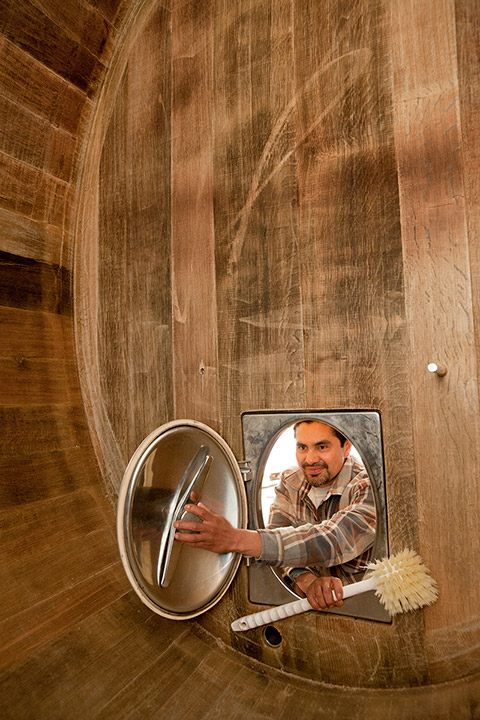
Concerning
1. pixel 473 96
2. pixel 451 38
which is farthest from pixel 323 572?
pixel 451 38

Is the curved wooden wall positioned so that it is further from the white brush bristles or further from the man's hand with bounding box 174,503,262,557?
the man's hand with bounding box 174,503,262,557

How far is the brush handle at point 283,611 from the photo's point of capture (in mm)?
1066

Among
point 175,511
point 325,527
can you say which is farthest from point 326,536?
point 175,511

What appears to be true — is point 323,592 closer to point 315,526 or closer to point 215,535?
point 315,526

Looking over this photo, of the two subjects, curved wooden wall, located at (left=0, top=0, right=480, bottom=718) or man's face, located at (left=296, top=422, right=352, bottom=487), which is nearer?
curved wooden wall, located at (left=0, top=0, right=480, bottom=718)

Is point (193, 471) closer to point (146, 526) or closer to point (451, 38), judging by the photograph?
point (146, 526)

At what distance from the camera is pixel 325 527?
113cm

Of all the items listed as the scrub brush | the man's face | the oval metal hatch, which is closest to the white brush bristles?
the scrub brush

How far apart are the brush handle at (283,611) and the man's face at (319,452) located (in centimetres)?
20

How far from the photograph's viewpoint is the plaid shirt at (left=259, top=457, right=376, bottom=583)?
1.09m

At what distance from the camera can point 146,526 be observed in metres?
1.07

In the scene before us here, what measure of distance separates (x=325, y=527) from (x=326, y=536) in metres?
0.02

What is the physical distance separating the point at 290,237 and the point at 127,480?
23.0 inches

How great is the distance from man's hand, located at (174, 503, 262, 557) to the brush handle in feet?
0.37
